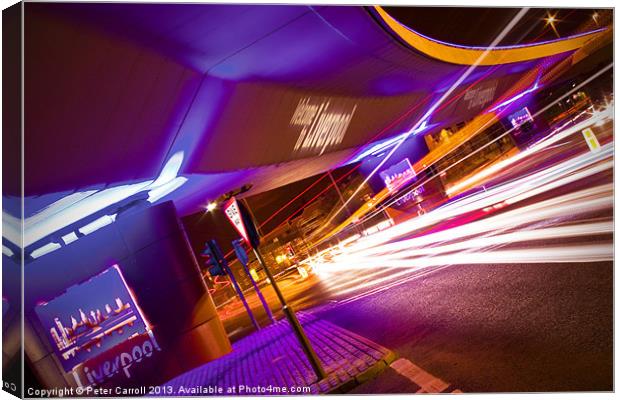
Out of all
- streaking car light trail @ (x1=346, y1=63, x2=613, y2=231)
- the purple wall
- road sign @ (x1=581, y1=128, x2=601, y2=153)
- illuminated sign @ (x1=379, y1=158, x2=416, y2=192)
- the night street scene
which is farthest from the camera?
illuminated sign @ (x1=379, y1=158, x2=416, y2=192)

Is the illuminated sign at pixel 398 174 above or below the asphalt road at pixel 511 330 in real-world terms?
above

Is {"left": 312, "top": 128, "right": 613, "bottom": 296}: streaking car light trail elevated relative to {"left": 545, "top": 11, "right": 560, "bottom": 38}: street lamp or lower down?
lower down

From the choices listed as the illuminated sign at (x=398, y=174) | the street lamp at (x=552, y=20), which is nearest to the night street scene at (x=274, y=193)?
the street lamp at (x=552, y=20)

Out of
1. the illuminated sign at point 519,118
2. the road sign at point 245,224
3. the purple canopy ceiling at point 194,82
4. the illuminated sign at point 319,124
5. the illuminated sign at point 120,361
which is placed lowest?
the illuminated sign at point 120,361

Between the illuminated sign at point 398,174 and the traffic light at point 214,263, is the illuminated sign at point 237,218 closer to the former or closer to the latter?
the traffic light at point 214,263

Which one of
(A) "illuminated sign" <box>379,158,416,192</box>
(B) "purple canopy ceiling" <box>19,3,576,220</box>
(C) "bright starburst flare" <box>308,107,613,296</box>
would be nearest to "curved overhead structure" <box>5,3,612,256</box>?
(B) "purple canopy ceiling" <box>19,3,576,220</box>

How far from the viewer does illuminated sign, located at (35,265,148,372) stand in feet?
19.0

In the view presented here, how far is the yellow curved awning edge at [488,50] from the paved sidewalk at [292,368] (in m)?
4.51

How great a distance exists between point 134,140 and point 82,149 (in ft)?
1.99

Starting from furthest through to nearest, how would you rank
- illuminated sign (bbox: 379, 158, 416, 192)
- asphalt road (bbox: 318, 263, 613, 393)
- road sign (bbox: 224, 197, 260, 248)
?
1. illuminated sign (bbox: 379, 158, 416, 192)
2. road sign (bbox: 224, 197, 260, 248)
3. asphalt road (bbox: 318, 263, 613, 393)

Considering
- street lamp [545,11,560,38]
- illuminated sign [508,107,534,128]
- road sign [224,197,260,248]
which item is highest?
street lamp [545,11,560,38]

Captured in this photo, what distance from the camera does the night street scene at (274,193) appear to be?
157 inches

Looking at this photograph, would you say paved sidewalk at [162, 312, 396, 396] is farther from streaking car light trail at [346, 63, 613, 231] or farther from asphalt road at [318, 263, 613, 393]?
streaking car light trail at [346, 63, 613, 231]

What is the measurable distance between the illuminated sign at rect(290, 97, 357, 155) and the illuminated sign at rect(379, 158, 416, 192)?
2929 mm
